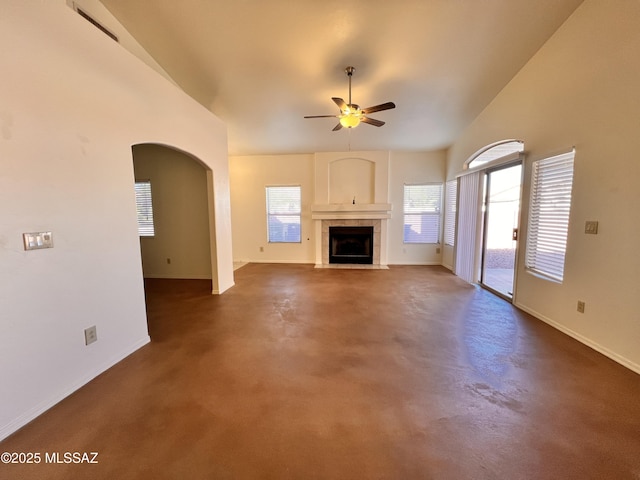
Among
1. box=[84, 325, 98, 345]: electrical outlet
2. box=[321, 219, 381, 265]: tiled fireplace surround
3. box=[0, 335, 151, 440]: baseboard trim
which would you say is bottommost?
box=[0, 335, 151, 440]: baseboard trim

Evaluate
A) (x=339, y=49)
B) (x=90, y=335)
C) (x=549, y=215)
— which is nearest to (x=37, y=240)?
(x=90, y=335)

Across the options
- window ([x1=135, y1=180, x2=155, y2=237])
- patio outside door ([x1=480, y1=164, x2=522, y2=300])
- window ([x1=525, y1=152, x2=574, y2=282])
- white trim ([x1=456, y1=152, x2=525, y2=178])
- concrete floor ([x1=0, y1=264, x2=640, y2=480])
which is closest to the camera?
concrete floor ([x1=0, y1=264, x2=640, y2=480])

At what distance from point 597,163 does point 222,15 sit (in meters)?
4.25

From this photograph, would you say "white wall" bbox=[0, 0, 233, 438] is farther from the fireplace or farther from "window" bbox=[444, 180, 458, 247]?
"window" bbox=[444, 180, 458, 247]

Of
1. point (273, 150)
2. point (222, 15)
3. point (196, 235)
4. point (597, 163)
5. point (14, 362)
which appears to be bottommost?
point (14, 362)

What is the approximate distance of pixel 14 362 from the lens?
5.21 ft

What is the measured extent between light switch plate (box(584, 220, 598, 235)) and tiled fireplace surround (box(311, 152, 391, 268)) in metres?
3.75

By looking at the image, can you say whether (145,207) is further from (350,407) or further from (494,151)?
(494,151)

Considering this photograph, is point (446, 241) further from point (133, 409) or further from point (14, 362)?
point (14, 362)

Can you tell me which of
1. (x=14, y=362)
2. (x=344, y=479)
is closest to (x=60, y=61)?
(x=14, y=362)

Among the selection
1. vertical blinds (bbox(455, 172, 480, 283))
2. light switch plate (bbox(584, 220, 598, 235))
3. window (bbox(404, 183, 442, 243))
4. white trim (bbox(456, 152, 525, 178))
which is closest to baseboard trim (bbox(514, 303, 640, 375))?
light switch plate (bbox(584, 220, 598, 235))

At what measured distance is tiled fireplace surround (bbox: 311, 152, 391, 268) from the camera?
6.23m

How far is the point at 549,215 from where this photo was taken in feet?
10.2

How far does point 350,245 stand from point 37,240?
5543 mm
